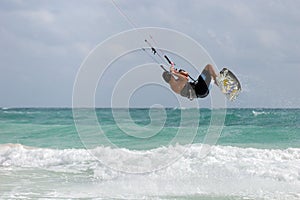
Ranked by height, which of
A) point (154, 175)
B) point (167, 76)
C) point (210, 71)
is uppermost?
point (210, 71)

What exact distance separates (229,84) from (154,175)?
3716 millimetres

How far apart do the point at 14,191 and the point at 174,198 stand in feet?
11.8

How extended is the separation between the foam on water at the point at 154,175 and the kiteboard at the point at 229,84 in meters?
2.20

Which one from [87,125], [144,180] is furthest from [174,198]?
[87,125]

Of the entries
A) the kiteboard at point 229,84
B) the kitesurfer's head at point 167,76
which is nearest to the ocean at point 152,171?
the kiteboard at point 229,84

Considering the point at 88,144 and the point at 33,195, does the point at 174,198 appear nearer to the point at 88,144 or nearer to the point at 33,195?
the point at 33,195

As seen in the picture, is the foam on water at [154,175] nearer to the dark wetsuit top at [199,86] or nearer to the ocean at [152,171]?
the ocean at [152,171]

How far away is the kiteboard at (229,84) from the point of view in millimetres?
10914

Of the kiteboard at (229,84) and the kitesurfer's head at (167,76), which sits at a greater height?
the kiteboard at (229,84)

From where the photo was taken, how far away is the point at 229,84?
36.7 ft

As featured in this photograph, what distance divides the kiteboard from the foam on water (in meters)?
2.20

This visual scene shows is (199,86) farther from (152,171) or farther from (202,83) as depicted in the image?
(152,171)

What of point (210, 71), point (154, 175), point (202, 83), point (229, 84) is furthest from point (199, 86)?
point (154, 175)

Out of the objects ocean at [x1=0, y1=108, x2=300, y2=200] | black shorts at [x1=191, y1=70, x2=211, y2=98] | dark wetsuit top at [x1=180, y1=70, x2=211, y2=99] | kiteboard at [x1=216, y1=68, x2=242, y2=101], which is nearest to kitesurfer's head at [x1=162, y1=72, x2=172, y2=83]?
dark wetsuit top at [x1=180, y1=70, x2=211, y2=99]
